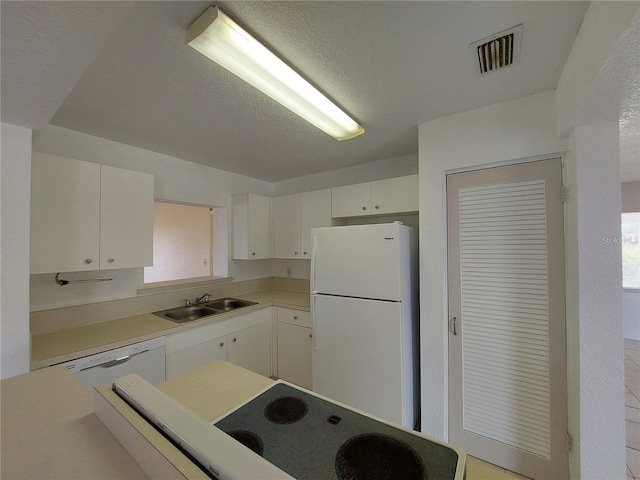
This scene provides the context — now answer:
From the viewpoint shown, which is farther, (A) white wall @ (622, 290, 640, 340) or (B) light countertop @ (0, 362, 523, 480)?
(A) white wall @ (622, 290, 640, 340)

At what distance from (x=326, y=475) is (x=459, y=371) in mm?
1548

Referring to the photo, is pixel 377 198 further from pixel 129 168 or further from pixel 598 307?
pixel 129 168

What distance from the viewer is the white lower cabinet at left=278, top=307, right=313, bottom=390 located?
8.41ft

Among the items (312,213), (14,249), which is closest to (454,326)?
(312,213)

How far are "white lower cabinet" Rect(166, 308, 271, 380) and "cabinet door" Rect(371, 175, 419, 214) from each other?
1.67m

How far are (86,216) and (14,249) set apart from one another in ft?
1.61

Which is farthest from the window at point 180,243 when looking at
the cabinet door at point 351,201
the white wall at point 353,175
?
the cabinet door at point 351,201

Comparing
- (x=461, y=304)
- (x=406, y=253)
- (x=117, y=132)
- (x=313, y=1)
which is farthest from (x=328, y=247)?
(x=117, y=132)

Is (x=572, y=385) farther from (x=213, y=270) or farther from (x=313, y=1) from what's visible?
(x=213, y=270)

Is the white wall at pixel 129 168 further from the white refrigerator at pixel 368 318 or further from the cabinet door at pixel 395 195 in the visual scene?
the cabinet door at pixel 395 195

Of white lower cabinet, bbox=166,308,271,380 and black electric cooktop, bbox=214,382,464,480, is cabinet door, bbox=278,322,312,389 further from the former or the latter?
black electric cooktop, bbox=214,382,464,480

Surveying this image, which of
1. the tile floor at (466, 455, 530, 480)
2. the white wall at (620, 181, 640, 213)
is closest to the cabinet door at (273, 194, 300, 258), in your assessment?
the tile floor at (466, 455, 530, 480)

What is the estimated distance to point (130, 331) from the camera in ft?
6.23

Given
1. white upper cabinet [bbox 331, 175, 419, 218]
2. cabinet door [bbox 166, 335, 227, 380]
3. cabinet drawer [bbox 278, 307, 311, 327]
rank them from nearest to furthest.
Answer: cabinet door [bbox 166, 335, 227, 380]
white upper cabinet [bbox 331, 175, 419, 218]
cabinet drawer [bbox 278, 307, 311, 327]
